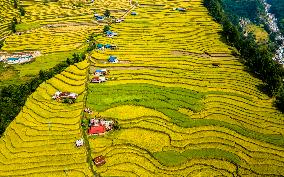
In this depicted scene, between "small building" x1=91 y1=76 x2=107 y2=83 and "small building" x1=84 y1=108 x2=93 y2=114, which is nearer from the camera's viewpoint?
"small building" x1=84 y1=108 x2=93 y2=114

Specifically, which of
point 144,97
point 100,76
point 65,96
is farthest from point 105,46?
point 144,97

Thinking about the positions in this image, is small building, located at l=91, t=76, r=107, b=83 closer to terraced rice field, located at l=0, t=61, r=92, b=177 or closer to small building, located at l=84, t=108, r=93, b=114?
terraced rice field, located at l=0, t=61, r=92, b=177

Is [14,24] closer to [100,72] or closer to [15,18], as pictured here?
[15,18]

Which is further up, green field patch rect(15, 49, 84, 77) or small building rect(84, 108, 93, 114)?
small building rect(84, 108, 93, 114)

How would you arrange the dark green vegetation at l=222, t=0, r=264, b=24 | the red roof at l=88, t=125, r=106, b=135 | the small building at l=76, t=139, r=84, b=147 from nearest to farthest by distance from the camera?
1. the small building at l=76, t=139, r=84, b=147
2. the red roof at l=88, t=125, r=106, b=135
3. the dark green vegetation at l=222, t=0, r=264, b=24

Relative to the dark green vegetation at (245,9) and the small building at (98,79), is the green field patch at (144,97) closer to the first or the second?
the small building at (98,79)

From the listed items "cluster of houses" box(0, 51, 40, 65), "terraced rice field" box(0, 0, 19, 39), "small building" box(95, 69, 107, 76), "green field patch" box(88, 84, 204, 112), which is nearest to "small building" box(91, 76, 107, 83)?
"green field patch" box(88, 84, 204, 112)

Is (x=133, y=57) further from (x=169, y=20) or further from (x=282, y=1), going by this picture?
(x=282, y=1)

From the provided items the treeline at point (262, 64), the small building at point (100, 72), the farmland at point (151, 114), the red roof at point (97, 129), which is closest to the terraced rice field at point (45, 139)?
the farmland at point (151, 114)
